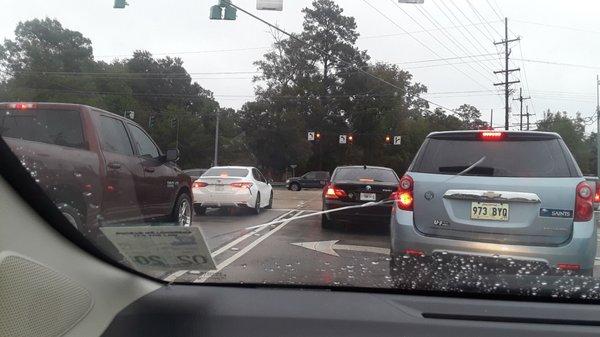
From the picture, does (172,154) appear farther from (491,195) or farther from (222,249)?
(491,195)

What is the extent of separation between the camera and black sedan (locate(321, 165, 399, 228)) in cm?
812

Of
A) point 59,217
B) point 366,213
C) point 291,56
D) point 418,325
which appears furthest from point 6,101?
point 366,213

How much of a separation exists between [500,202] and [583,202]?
0.66 m

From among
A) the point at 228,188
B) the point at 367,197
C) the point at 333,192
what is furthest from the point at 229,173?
the point at 367,197

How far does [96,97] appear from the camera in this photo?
3232 millimetres

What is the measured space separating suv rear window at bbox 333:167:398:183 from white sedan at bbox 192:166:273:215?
1280 mm

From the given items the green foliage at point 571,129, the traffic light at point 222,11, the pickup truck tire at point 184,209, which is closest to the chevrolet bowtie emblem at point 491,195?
the green foliage at point 571,129

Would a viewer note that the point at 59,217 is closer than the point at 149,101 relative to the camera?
Yes

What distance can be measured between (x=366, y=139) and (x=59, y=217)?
4.13m

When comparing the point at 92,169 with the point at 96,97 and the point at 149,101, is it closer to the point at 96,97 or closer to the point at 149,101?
the point at 96,97

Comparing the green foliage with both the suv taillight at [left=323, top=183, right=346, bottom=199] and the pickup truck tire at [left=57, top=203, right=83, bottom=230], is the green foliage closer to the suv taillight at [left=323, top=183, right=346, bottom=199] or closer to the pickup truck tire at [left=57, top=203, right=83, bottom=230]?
the suv taillight at [left=323, top=183, right=346, bottom=199]

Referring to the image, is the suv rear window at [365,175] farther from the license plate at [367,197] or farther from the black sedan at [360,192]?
the license plate at [367,197]

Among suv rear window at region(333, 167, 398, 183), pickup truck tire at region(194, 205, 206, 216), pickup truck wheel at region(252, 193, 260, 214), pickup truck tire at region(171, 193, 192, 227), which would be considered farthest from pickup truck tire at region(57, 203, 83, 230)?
pickup truck wheel at region(252, 193, 260, 214)

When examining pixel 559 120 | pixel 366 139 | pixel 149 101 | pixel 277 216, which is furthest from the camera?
pixel 277 216
